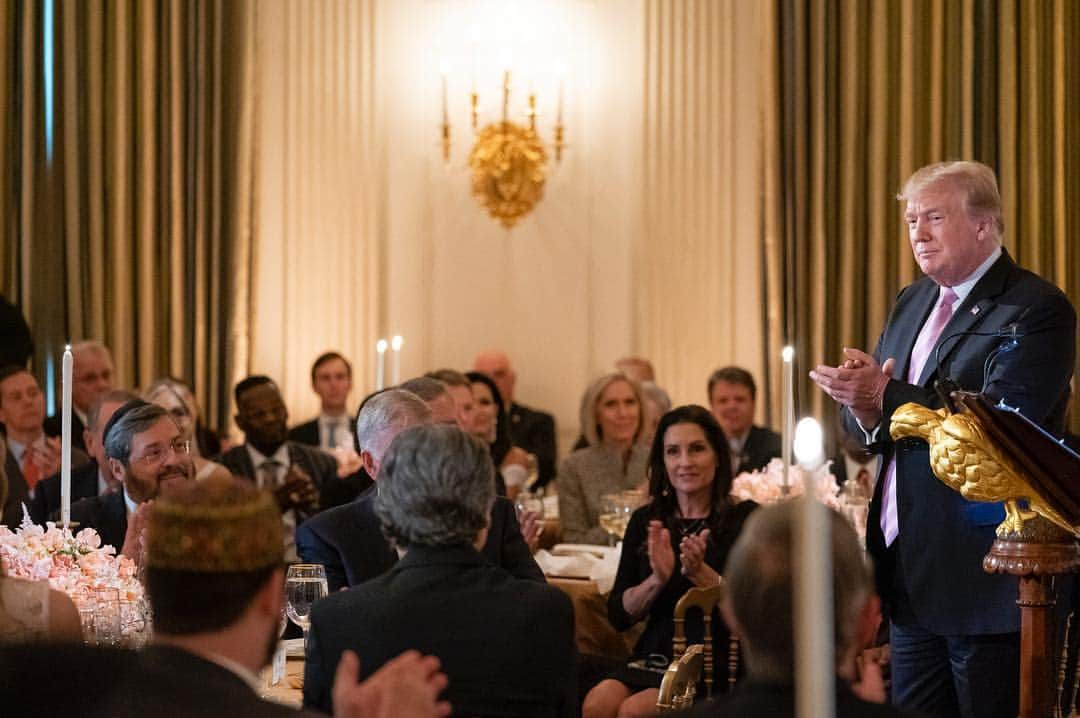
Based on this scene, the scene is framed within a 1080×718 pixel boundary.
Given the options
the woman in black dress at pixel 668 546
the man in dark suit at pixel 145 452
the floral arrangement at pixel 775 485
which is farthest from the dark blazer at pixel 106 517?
the floral arrangement at pixel 775 485

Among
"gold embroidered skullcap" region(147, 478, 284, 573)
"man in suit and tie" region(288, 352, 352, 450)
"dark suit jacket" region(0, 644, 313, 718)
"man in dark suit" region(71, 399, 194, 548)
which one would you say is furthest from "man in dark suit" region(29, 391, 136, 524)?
"gold embroidered skullcap" region(147, 478, 284, 573)

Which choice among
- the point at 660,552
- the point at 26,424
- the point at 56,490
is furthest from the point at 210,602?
the point at 26,424

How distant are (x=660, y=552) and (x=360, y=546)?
107cm

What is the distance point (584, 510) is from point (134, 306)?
130 inches

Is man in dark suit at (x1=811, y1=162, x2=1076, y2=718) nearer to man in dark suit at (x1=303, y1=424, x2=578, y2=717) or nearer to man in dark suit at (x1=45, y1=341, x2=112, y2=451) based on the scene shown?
man in dark suit at (x1=303, y1=424, x2=578, y2=717)

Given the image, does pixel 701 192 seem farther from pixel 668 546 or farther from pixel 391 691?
pixel 391 691

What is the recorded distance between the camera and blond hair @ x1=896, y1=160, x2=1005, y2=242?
3777mm

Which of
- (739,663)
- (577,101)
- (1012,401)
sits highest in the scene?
(577,101)

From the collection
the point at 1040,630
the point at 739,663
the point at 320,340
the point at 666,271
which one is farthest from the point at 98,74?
the point at 1040,630

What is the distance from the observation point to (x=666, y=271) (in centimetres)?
944

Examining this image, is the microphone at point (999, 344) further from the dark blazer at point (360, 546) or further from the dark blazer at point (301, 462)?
the dark blazer at point (301, 462)

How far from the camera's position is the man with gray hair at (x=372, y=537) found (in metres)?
4.01

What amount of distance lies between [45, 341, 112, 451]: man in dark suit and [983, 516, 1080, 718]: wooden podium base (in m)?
5.29

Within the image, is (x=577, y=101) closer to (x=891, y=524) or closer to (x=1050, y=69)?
(x=1050, y=69)
